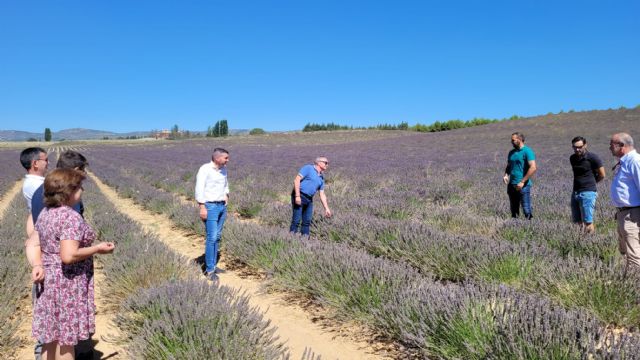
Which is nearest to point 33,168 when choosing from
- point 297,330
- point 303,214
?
point 297,330

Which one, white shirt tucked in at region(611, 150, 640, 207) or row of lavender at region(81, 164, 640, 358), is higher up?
white shirt tucked in at region(611, 150, 640, 207)

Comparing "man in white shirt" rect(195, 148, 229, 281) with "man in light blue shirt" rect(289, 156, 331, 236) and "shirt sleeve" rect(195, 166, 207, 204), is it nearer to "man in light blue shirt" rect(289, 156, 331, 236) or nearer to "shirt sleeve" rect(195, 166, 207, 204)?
"shirt sleeve" rect(195, 166, 207, 204)

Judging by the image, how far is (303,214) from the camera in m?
5.56

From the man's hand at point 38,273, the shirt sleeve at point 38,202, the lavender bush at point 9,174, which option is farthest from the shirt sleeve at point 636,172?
the lavender bush at point 9,174

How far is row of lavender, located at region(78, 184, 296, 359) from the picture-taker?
2289 millimetres

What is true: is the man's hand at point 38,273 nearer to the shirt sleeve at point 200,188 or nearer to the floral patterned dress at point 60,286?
the floral patterned dress at point 60,286

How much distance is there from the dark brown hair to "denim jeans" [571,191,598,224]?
18.1ft

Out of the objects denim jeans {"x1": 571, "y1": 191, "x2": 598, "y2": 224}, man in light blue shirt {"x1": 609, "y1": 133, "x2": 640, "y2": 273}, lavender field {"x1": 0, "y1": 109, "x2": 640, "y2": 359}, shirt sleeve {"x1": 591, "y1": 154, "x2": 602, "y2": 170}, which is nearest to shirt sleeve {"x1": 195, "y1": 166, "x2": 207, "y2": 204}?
lavender field {"x1": 0, "y1": 109, "x2": 640, "y2": 359}

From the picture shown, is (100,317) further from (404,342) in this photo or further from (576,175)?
(576,175)

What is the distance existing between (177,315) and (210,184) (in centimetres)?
234

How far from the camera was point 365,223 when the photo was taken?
528 centimetres

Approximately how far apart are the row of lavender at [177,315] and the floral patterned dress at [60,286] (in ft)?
1.26

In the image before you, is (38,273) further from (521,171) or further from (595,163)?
(595,163)

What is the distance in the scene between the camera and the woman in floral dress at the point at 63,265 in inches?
84.5
